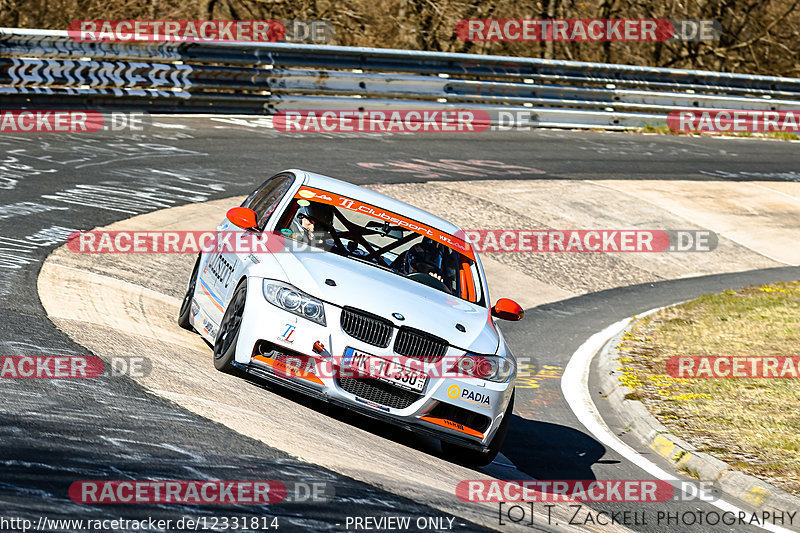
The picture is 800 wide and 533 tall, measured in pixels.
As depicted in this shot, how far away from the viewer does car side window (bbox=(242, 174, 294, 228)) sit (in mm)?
8594

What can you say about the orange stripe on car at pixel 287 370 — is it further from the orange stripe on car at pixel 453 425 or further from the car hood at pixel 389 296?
the orange stripe on car at pixel 453 425

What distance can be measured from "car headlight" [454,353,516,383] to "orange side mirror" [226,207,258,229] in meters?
2.09

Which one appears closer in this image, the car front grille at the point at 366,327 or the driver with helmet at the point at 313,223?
the car front grille at the point at 366,327

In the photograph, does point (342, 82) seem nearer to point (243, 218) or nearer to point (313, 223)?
point (313, 223)

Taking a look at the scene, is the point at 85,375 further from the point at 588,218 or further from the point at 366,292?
the point at 588,218

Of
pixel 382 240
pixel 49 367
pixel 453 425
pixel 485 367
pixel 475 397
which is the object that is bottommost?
pixel 453 425

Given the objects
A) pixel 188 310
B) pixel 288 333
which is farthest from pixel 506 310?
pixel 188 310

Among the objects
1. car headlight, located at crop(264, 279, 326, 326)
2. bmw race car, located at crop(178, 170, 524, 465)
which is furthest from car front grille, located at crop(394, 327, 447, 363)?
car headlight, located at crop(264, 279, 326, 326)

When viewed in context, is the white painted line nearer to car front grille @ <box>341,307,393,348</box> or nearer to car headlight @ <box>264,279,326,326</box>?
car front grille @ <box>341,307,393,348</box>

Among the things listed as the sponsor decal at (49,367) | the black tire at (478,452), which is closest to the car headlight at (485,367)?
the black tire at (478,452)

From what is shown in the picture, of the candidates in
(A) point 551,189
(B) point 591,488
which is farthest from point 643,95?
(B) point 591,488

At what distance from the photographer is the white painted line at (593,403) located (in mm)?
8148

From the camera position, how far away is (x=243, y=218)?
321 inches

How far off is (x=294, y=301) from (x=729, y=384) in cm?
522
